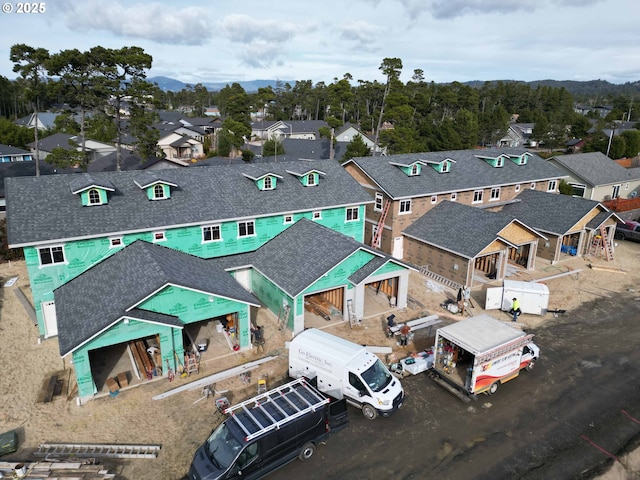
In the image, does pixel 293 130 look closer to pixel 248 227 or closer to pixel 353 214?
pixel 353 214

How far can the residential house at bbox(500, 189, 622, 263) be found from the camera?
36562mm

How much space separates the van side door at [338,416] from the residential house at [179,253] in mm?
7046

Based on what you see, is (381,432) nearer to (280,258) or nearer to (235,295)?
(235,295)

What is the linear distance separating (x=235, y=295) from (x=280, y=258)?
553 cm

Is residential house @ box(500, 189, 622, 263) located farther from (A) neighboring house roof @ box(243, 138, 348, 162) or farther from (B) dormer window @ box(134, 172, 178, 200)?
(A) neighboring house roof @ box(243, 138, 348, 162)

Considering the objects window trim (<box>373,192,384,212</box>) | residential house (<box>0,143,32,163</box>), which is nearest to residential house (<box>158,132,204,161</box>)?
residential house (<box>0,143,32,163</box>)

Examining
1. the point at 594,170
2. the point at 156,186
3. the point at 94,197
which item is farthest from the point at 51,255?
the point at 594,170

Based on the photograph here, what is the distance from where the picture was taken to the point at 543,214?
126ft

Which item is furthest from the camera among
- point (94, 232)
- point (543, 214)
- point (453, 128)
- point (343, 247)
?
point (453, 128)

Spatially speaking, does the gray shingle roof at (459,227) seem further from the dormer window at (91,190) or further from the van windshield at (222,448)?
the dormer window at (91,190)

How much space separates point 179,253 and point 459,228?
20921 mm

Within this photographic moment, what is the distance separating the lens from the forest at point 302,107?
41906 mm

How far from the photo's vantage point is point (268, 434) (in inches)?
583

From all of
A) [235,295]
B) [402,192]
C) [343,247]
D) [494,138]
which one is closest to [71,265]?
[235,295]
